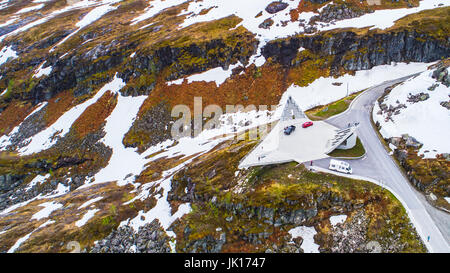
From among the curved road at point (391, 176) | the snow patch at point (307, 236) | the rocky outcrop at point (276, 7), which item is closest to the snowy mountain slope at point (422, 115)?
the curved road at point (391, 176)

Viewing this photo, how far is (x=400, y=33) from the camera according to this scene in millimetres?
62812

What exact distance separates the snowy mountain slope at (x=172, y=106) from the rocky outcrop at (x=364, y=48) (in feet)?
0.88

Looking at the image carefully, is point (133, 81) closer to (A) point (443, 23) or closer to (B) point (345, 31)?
(B) point (345, 31)

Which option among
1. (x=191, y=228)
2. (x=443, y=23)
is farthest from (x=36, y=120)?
(x=443, y=23)

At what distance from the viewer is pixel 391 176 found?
30016mm

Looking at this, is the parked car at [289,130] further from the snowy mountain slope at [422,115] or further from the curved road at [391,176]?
the snowy mountain slope at [422,115]

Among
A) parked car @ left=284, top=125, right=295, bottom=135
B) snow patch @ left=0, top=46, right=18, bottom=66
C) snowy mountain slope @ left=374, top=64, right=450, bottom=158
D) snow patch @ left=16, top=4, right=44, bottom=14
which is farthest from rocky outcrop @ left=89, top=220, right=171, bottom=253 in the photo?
snow patch @ left=16, top=4, right=44, bottom=14

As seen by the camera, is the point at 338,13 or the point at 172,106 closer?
the point at 172,106

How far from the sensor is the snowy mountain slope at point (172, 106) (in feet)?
109

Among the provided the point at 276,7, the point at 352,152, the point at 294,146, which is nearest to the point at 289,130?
the point at 294,146

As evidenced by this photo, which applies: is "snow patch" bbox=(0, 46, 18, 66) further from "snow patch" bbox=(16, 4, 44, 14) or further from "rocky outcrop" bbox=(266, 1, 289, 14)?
"rocky outcrop" bbox=(266, 1, 289, 14)

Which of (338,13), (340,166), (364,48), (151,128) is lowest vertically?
(151,128)

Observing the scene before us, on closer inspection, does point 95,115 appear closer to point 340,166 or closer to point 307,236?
point 340,166

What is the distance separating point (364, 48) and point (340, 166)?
158 feet
